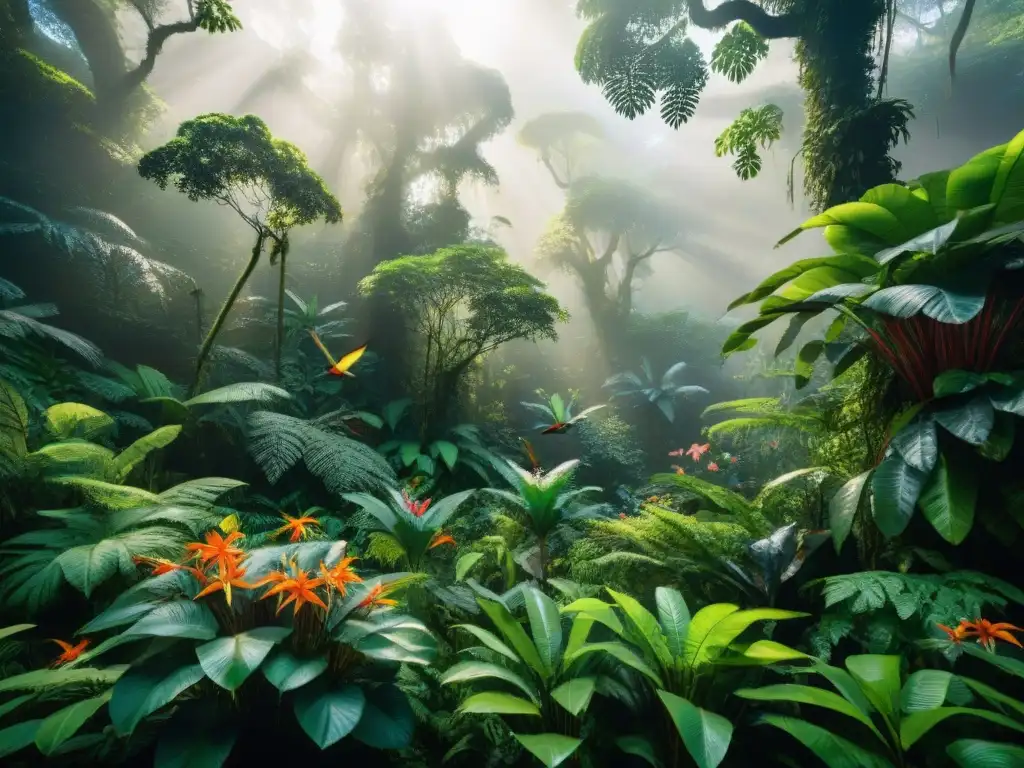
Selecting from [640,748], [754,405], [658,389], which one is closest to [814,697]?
[640,748]

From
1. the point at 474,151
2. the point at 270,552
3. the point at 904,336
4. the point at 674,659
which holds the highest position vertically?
the point at 474,151

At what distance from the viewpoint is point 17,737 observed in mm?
1046

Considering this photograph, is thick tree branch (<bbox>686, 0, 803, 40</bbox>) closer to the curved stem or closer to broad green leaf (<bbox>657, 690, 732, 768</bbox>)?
the curved stem

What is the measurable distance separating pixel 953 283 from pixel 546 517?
2.05 m

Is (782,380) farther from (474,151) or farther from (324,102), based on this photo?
(324,102)

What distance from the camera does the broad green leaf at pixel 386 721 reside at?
110 cm

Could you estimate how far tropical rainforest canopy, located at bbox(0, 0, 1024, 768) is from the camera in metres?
1.19

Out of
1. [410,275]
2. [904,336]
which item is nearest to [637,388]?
[410,275]

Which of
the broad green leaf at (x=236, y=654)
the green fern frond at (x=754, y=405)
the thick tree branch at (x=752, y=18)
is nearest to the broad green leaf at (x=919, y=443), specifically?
the green fern frond at (x=754, y=405)

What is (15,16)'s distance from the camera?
20.4 feet

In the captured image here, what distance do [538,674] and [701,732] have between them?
20.0 inches

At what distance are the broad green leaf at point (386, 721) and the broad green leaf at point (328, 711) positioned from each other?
0.13ft

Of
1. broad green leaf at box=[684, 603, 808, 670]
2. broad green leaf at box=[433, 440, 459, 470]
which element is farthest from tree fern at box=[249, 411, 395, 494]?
broad green leaf at box=[684, 603, 808, 670]

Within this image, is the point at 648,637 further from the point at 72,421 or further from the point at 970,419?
the point at 72,421
